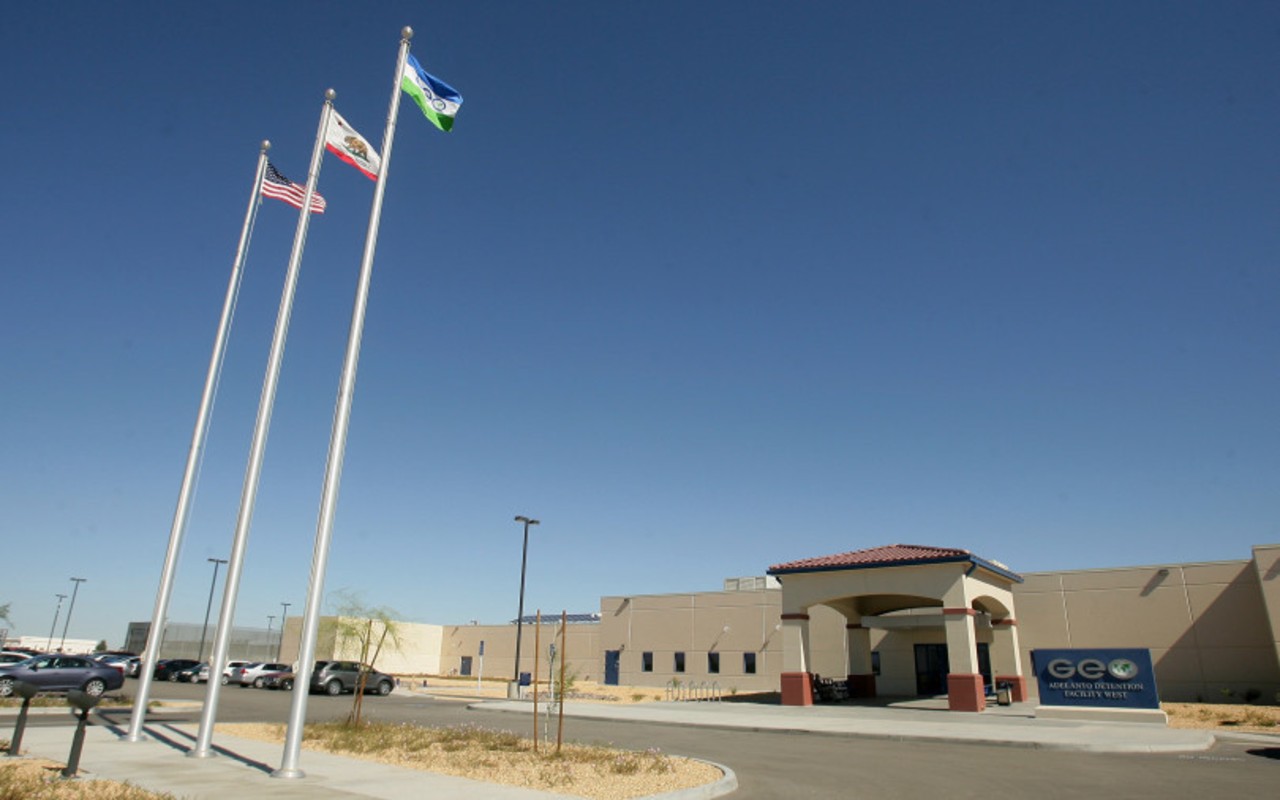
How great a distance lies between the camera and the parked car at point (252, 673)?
40.3 metres

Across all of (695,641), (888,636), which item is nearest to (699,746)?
(888,636)

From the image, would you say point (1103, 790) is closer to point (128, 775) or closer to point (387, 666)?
point (128, 775)

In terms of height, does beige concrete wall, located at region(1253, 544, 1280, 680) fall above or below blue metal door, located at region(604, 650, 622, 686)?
above

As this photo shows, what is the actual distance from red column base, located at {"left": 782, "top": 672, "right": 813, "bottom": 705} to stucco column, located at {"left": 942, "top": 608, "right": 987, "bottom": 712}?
4753 millimetres

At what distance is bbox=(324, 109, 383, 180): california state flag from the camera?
45.3ft

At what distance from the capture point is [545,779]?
10.8 meters

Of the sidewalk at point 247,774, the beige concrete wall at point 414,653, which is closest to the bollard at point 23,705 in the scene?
the sidewalk at point 247,774

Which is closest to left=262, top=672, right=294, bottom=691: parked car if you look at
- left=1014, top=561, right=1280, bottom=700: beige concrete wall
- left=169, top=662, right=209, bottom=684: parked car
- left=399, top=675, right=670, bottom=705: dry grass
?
left=399, top=675, right=670, bottom=705: dry grass

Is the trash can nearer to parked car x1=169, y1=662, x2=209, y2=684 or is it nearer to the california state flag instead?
the california state flag

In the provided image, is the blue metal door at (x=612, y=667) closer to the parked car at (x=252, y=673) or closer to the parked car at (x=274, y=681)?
the parked car at (x=274, y=681)

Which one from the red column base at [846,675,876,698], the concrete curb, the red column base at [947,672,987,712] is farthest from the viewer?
the red column base at [846,675,876,698]

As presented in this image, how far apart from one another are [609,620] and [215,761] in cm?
3743

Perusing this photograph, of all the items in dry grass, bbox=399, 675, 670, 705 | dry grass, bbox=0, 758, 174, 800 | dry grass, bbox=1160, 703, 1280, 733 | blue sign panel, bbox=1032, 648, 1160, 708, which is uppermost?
blue sign panel, bbox=1032, 648, 1160, 708

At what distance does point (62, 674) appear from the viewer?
2664 cm
